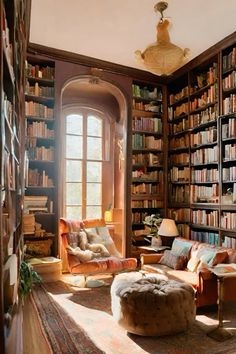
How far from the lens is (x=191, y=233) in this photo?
545cm

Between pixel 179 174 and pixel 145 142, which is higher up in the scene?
pixel 145 142

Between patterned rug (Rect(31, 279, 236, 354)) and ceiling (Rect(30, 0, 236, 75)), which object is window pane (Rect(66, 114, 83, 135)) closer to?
ceiling (Rect(30, 0, 236, 75))

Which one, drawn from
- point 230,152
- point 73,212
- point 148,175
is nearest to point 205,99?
point 230,152

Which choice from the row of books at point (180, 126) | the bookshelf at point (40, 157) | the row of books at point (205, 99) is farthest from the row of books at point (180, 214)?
the bookshelf at point (40, 157)

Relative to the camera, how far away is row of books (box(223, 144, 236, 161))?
14.8 feet

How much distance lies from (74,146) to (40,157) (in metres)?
1.73

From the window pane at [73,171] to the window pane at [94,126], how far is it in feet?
2.43

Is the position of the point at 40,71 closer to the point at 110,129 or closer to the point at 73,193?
the point at 110,129

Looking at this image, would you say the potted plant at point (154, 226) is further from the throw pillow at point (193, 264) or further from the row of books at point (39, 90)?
the row of books at point (39, 90)

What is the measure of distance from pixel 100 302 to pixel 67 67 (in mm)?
3673

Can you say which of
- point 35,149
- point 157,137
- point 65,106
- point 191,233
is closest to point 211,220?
point 191,233

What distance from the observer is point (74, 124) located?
677cm

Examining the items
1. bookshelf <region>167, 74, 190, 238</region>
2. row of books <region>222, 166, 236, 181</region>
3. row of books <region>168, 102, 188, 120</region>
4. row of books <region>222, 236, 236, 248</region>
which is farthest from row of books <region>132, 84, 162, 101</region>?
row of books <region>222, 236, 236, 248</region>

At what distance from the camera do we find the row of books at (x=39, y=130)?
16.5 feet
